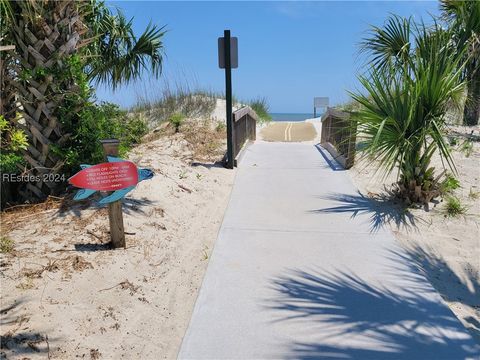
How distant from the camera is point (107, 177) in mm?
3742

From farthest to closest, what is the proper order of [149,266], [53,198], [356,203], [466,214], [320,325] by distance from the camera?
[356,203] → [466,214] → [53,198] → [149,266] → [320,325]

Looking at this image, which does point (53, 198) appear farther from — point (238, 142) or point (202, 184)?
point (238, 142)

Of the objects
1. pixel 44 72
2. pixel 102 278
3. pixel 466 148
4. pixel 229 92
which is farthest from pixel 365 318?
pixel 466 148

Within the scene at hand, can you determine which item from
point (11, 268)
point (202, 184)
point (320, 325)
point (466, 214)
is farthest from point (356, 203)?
point (11, 268)

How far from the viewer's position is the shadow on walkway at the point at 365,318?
2799 millimetres

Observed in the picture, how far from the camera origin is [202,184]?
6.50 metres

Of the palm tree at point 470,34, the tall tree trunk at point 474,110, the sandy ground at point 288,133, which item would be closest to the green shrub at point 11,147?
the palm tree at point 470,34

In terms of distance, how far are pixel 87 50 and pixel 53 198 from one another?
102 inches

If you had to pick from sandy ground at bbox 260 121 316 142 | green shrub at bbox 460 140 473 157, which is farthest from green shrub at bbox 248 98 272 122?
green shrub at bbox 460 140 473 157

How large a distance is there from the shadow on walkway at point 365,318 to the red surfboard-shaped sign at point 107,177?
5.71 feet

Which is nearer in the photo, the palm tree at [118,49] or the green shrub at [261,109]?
the palm tree at [118,49]

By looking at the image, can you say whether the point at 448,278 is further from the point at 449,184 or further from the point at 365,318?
the point at 449,184

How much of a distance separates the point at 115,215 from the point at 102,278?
659 millimetres

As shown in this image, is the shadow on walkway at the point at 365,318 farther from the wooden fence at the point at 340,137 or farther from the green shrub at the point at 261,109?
the green shrub at the point at 261,109
